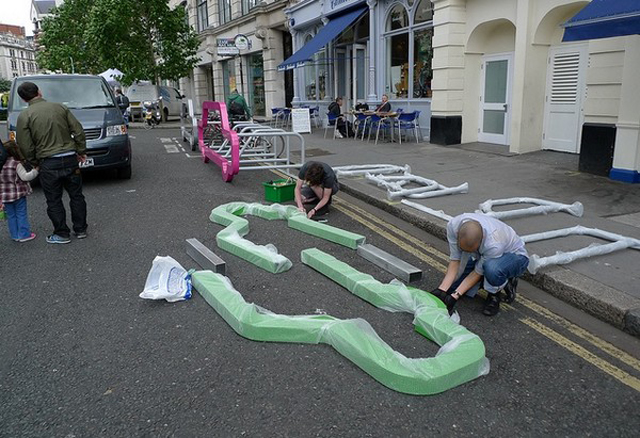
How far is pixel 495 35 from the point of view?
13.0 metres

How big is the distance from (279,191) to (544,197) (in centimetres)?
393

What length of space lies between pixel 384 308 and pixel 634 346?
5.82 feet

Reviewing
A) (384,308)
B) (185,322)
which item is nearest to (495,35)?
(384,308)

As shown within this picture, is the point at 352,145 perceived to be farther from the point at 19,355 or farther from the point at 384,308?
the point at 19,355

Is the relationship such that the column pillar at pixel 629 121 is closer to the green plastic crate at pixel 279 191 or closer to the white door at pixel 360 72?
the green plastic crate at pixel 279 191

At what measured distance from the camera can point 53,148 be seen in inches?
232

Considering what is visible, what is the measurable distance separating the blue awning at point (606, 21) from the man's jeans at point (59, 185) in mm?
6881

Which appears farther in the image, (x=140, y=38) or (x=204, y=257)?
(x=140, y=38)

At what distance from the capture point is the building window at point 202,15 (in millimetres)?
33688

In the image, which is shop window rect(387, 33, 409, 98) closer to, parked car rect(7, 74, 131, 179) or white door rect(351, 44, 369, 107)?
white door rect(351, 44, 369, 107)

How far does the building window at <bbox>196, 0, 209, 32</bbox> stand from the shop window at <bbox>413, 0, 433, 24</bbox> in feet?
73.2

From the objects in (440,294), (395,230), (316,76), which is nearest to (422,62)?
(316,76)

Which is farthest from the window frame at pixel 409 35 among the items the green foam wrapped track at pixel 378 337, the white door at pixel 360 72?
the green foam wrapped track at pixel 378 337

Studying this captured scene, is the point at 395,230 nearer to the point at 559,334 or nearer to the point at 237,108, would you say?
the point at 559,334
